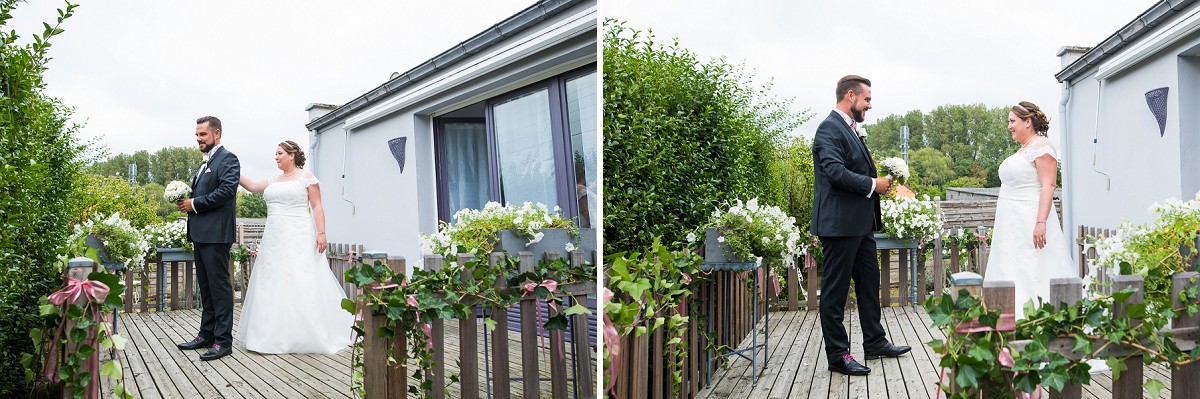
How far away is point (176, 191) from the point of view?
2131 millimetres

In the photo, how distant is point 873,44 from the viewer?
2537 millimetres

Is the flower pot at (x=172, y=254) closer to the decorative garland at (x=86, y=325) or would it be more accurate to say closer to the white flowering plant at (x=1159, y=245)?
the decorative garland at (x=86, y=325)

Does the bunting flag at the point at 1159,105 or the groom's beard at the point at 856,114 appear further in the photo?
the groom's beard at the point at 856,114

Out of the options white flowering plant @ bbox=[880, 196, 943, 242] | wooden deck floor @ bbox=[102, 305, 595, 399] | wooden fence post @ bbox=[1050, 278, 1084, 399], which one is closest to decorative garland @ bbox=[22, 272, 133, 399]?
wooden deck floor @ bbox=[102, 305, 595, 399]

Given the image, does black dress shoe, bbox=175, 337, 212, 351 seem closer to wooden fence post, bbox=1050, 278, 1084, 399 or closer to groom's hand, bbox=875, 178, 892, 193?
groom's hand, bbox=875, 178, 892, 193

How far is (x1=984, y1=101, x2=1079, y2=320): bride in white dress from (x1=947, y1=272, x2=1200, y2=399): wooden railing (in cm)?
40

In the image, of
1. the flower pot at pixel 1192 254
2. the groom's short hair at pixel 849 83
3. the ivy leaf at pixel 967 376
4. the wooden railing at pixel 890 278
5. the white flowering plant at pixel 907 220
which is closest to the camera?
the ivy leaf at pixel 967 376

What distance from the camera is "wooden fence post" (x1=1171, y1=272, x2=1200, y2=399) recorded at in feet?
4.59

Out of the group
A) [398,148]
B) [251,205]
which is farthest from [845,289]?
[251,205]

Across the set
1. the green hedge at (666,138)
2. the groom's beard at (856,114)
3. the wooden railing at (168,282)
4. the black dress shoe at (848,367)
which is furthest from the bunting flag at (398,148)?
the black dress shoe at (848,367)

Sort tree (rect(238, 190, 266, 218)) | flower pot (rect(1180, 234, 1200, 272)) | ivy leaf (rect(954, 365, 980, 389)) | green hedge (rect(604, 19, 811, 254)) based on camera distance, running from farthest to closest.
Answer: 1. tree (rect(238, 190, 266, 218))
2. green hedge (rect(604, 19, 811, 254))
3. flower pot (rect(1180, 234, 1200, 272))
4. ivy leaf (rect(954, 365, 980, 389))

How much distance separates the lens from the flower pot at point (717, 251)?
2.47 meters

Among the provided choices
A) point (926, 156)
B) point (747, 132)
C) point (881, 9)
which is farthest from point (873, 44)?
point (747, 132)

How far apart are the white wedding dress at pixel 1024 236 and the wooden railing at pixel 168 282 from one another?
80.4 inches
